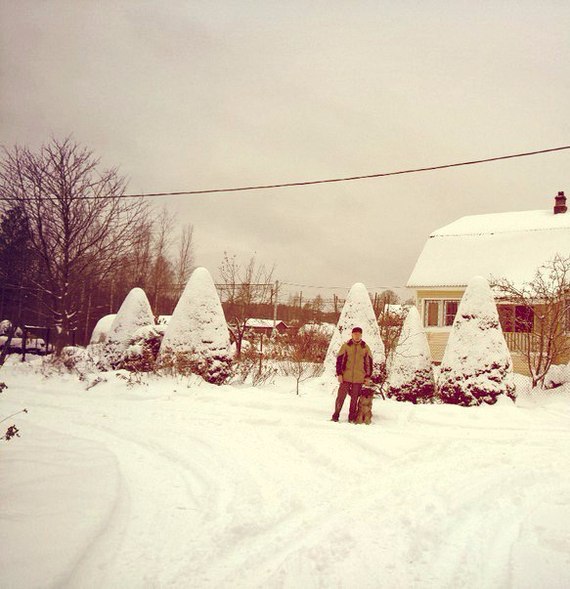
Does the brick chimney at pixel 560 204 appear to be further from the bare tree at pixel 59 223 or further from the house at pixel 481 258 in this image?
the bare tree at pixel 59 223

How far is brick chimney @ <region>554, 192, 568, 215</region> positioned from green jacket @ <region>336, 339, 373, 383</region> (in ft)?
63.1

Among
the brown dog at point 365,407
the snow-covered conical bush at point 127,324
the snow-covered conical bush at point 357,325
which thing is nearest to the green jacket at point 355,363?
the brown dog at point 365,407

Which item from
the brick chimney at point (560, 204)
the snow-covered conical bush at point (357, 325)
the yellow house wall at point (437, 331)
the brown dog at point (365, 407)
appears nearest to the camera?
the brown dog at point (365, 407)

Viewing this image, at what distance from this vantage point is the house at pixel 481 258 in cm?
2161

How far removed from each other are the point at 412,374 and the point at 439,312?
33.9 ft

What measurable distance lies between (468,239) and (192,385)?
17.0 m

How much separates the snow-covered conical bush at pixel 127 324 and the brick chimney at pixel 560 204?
19709 millimetres

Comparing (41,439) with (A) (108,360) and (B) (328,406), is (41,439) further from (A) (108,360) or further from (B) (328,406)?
(A) (108,360)

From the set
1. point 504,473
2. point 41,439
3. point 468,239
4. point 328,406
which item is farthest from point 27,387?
point 468,239

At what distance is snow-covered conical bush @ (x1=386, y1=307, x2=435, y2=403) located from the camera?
13.2 meters

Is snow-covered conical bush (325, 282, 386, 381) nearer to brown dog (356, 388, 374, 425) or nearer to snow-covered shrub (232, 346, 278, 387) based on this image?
snow-covered shrub (232, 346, 278, 387)

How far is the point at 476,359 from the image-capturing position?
37.9ft

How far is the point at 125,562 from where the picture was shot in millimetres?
3455

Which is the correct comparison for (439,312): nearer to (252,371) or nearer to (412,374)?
(412,374)
